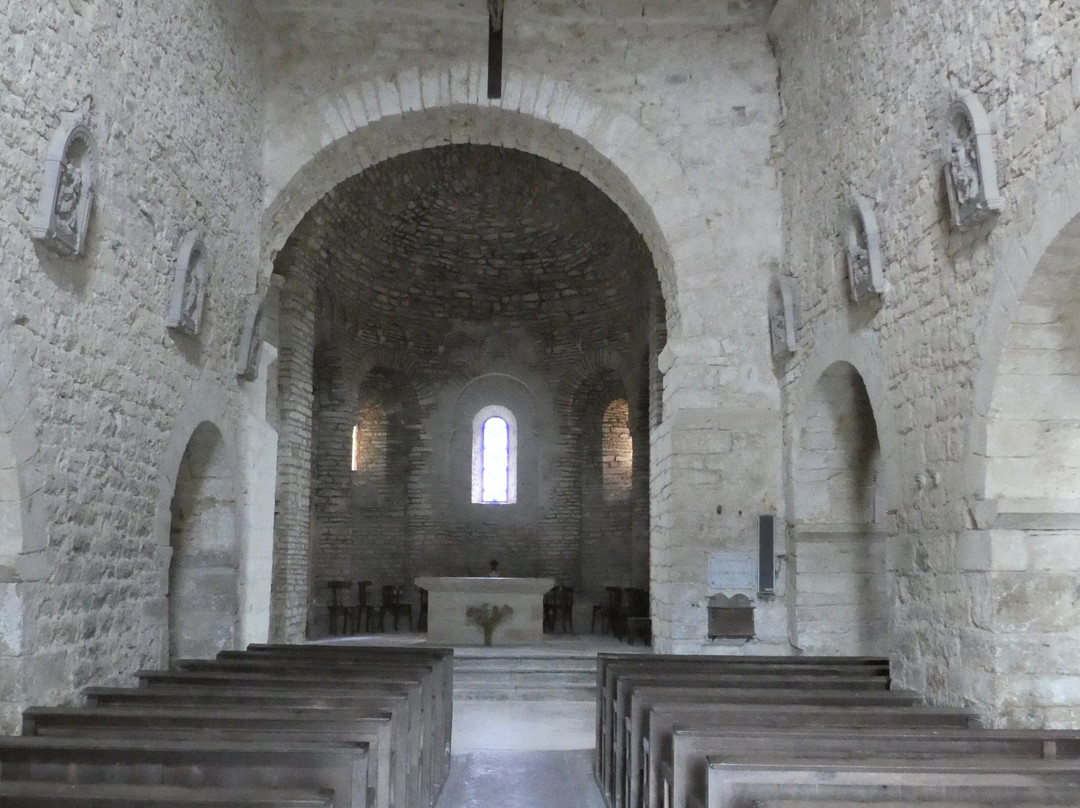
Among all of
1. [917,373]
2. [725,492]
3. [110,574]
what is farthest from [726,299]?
[110,574]

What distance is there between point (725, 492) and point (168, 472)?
186 inches

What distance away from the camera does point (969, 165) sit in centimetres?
552

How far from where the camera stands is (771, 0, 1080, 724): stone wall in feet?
16.5

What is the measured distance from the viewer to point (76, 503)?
233 inches

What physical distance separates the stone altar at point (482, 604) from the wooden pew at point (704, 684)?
6482 millimetres

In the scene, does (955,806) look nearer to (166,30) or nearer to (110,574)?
(110,574)

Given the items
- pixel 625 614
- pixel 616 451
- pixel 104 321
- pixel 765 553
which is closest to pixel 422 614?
pixel 625 614

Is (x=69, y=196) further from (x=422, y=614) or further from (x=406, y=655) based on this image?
(x=422, y=614)

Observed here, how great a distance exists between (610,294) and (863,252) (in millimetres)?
9028

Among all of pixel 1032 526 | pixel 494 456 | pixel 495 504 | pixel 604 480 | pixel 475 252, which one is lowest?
pixel 1032 526

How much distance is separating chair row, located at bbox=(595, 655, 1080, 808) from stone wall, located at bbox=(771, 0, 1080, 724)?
1.61ft

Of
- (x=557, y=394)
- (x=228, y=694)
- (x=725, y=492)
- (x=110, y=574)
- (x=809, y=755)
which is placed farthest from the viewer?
(x=557, y=394)

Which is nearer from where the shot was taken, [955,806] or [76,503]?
[955,806]

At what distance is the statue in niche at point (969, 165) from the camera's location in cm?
531
